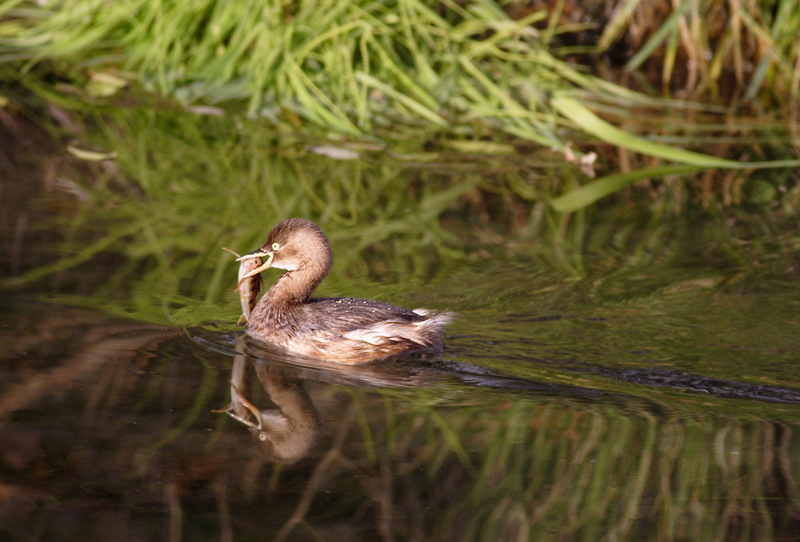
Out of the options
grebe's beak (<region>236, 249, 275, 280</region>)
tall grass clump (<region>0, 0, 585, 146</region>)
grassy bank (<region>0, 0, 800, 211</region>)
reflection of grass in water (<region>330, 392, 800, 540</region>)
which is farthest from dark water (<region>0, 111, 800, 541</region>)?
tall grass clump (<region>0, 0, 585, 146</region>)

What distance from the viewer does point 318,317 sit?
13.4 ft

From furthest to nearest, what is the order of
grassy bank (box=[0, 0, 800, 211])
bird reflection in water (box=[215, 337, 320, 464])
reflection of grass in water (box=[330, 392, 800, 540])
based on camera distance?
grassy bank (box=[0, 0, 800, 211]), bird reflection in water (box=[215, 337, 320, 464]), reflection of grass in water (box=[330, 392, 800, 540])

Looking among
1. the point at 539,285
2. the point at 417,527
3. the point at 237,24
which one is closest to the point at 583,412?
the point at 417,527

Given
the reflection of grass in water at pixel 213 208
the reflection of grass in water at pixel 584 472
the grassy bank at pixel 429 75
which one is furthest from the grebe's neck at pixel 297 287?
the grassy bank at pixel 429 75

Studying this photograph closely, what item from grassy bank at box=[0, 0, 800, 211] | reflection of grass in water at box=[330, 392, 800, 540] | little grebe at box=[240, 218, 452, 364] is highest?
grassy bank at box=[0, 0, 800, 211]

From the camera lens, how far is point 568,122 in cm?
709

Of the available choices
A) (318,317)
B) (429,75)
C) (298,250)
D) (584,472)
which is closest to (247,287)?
(298,250)

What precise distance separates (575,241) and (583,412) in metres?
1.93

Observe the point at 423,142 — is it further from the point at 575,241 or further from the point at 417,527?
the point at 417,527

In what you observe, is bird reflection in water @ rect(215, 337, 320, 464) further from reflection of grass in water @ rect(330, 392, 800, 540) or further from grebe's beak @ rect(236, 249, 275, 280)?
grebe's beak @ rect(236, 249, 275, 280)

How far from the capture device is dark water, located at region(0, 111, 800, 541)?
9.12 ft

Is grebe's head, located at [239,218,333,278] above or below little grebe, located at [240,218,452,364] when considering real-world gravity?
above

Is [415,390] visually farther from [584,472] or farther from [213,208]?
[213,208]

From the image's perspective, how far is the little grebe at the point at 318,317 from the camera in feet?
13.1
